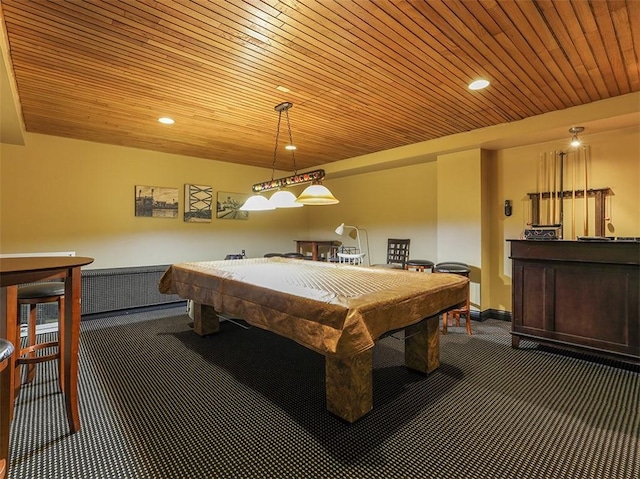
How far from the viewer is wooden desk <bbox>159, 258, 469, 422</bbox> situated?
172 centimetres

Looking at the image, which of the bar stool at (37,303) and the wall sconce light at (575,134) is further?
the wall sconce light at (575,134)

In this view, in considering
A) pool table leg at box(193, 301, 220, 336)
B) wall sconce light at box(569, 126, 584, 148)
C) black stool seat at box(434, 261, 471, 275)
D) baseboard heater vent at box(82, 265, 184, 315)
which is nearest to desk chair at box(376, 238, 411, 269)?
black stool seat at box(434, 261, 471, 275)

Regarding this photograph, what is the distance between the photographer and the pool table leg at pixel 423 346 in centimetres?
273

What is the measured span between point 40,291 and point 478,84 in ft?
13.0

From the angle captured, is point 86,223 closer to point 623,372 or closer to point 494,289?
point 494,289

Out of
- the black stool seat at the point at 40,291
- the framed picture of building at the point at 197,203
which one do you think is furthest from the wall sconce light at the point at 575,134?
the framed picture of building at the point at 197,203

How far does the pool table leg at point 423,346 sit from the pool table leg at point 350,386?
74 centimetres

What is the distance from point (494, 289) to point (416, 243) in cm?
138

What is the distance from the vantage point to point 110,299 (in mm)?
4555

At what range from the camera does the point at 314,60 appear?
2494 mm

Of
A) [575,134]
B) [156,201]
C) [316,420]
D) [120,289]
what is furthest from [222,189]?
[575,134]

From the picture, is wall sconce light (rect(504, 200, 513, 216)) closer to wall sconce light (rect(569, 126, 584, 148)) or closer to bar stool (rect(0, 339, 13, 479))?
wall sconce light (rect(569, 126, 584, 148))

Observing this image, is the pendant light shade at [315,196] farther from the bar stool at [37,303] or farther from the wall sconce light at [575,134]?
the wall sconce light at [575,134]

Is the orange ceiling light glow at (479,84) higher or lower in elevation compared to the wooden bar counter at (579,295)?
higher
